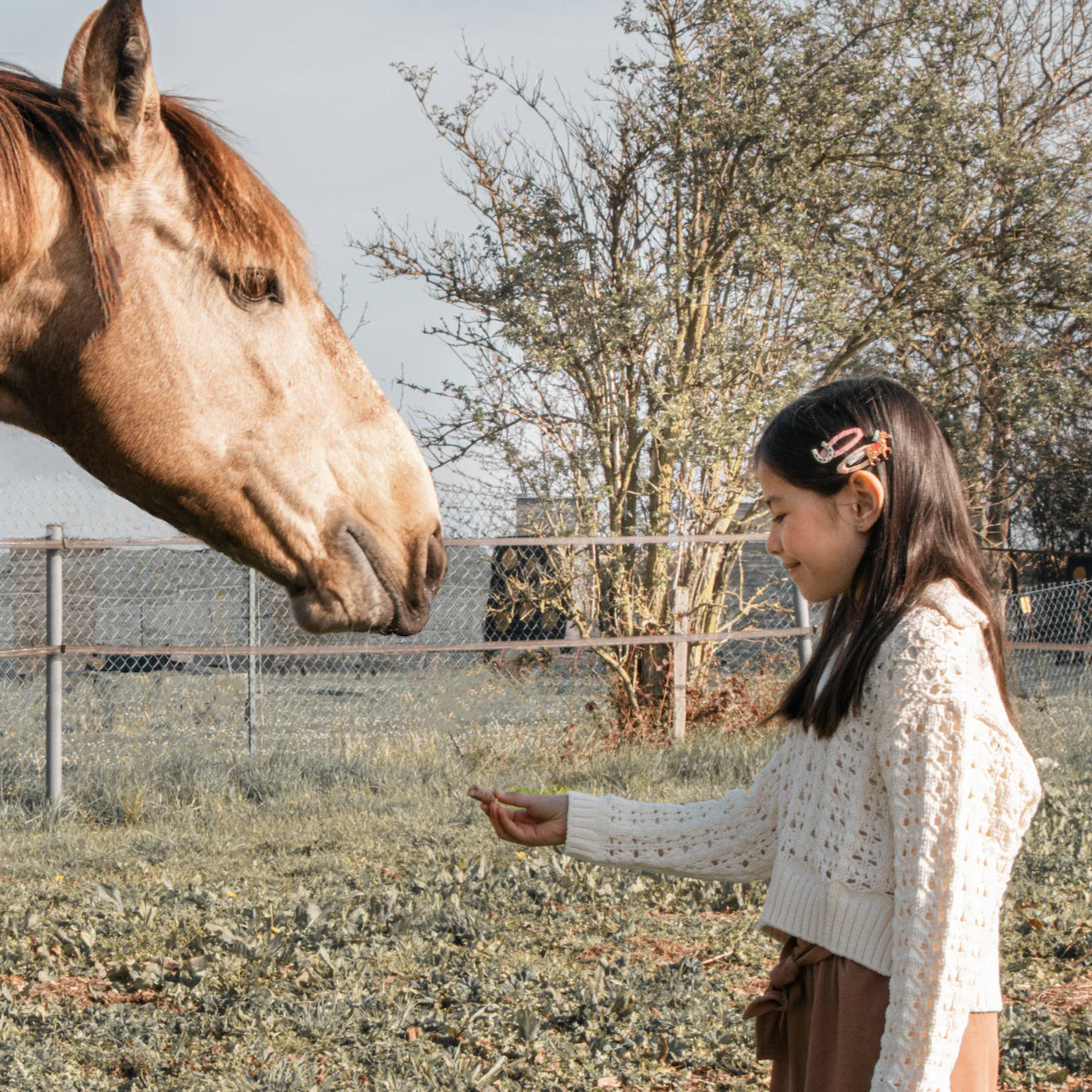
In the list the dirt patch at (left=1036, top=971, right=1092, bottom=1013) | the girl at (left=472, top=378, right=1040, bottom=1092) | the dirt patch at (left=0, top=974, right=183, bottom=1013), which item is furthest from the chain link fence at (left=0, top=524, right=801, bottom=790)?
the girl at (left=472, top=378, right=1040, bottom=1092)

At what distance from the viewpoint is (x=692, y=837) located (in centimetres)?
193

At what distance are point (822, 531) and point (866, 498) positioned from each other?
3.4 inches

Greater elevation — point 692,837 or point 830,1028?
point 692,837

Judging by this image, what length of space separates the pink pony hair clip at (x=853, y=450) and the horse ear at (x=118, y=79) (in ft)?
3.82

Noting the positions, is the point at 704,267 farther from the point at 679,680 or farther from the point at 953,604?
the point at 953,604

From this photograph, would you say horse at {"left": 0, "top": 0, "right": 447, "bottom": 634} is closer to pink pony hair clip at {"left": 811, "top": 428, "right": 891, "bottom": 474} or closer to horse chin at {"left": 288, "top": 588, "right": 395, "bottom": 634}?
horse chin at {"left": 288, "top": 588, "right": 395, "bottom": 634}

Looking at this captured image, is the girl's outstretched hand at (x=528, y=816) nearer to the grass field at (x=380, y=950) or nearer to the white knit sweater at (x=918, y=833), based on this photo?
the white knit sweater at (x=918, y=833)

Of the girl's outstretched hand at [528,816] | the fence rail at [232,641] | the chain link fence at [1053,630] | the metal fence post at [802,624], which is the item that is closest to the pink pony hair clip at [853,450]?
the girl's outstretched hand at [528,816]

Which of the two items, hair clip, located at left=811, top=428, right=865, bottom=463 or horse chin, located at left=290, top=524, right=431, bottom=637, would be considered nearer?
hair clip, located at left=811, top=428, right=865, bottom=463

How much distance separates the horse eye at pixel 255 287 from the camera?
1.76m

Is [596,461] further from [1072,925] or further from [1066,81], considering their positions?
[1066,81]

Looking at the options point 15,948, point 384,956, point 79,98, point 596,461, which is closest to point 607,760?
point 596,461

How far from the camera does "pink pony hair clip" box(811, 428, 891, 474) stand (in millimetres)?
1632

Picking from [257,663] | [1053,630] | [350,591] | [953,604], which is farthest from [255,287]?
[1053,630]
